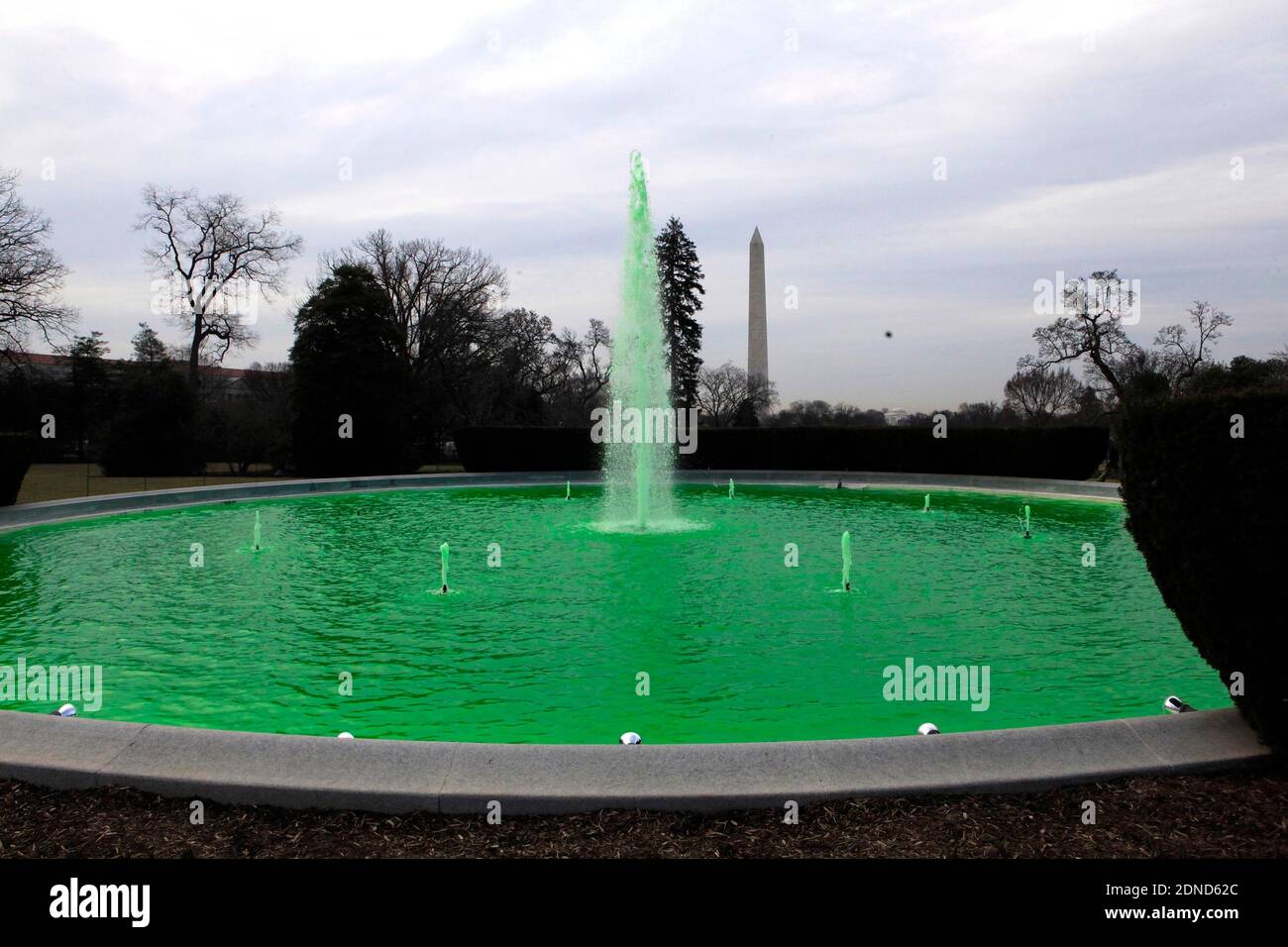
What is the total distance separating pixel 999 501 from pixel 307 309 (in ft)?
89.1

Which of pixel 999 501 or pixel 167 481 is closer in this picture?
pixel 999 501

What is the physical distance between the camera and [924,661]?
746 cm

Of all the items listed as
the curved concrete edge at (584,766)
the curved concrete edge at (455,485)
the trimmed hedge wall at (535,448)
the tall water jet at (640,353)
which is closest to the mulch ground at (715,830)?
the curved concrete edge at (584,766)

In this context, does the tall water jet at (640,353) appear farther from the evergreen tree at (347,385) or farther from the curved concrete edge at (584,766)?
the evergreen tree at (347,385)

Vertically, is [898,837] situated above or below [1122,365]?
below

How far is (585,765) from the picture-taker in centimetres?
404

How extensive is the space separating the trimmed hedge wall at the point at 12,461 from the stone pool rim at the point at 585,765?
16978 millimetres

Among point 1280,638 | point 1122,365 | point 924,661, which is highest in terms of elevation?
point 1122,365

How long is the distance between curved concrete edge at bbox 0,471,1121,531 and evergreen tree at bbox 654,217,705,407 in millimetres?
16870

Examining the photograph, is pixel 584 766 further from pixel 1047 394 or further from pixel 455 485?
pixel 1047 394

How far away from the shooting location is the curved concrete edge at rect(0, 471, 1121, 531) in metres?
18.9

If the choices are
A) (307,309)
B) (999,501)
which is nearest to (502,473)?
(307,309)
